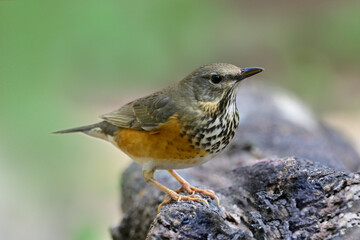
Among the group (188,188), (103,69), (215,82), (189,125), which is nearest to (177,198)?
(188,188)

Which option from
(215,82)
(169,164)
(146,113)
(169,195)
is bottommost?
(169,195)

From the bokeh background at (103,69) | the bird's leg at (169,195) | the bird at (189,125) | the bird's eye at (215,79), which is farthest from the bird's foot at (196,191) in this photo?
the bokeh background at (103,69)

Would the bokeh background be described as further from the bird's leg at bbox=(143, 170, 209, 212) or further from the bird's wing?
the bird's leg at bbox=(143, 170, 209, 212)

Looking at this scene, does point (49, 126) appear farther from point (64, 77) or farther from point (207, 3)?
point (207, 3)

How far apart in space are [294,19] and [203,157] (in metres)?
11.5

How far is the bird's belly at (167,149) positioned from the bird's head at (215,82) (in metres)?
0.33

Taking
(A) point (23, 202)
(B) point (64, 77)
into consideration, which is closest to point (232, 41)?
(B) point (64, 77)

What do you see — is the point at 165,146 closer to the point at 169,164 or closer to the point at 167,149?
the point at 167,149

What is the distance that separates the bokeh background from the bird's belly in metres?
3.59

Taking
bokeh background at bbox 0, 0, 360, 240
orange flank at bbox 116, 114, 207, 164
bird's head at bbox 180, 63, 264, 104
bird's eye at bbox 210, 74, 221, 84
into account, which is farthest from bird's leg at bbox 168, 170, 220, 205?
bokeh background at bbox 0, 0, 360, 240

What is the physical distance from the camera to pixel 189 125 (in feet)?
14.3

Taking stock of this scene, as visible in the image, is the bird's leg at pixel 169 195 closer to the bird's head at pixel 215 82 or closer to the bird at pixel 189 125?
the bird at pixel 189 125

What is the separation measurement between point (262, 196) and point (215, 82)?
126cm

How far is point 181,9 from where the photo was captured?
45.2 feet
